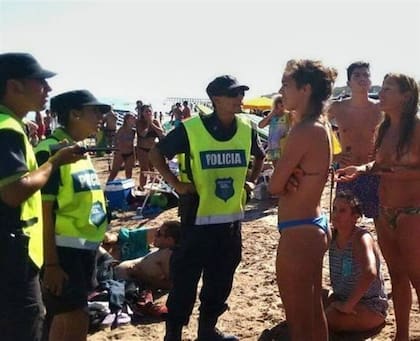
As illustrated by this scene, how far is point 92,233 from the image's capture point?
302 cm

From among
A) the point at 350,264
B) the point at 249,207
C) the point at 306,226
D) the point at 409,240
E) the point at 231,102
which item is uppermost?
the point at 231,102

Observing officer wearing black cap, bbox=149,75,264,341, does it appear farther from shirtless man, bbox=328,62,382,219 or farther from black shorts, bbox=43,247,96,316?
shirtless man, bbox=328,62,382,219

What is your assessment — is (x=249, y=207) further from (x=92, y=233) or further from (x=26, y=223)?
(x=26, y=223)

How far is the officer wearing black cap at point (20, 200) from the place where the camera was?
2.30m

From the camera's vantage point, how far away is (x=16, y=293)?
7.80ft

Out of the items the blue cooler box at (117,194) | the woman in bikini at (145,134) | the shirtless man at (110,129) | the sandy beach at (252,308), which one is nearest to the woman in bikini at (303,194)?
the sandy beach at (252,308)

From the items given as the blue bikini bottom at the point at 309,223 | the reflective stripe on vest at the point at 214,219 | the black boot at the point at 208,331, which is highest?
the blue bikini bottom at the point at 309,223

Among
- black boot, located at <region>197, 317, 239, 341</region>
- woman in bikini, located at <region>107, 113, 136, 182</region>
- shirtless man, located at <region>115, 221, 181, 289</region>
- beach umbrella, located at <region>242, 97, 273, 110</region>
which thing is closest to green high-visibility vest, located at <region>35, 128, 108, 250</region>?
black boot, located at <region>197, 317, 239, 341</region>

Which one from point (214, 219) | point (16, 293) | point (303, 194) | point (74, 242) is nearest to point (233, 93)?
point (214, 219)

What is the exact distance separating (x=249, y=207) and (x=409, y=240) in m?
5.96

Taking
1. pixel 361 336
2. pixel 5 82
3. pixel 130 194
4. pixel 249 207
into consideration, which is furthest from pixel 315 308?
pixel 130 194

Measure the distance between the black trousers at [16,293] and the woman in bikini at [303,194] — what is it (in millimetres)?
1266

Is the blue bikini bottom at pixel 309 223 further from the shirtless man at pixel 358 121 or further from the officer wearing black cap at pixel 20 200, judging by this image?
the shirtless man at pixel 358 121

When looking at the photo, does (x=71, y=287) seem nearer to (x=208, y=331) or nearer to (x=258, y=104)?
(x=208, y=331)
